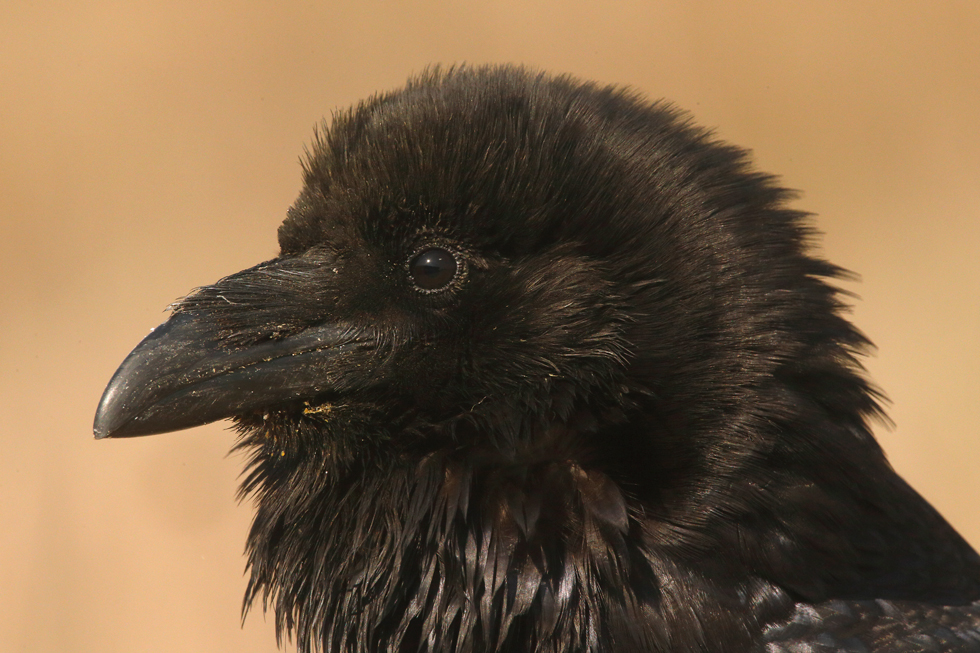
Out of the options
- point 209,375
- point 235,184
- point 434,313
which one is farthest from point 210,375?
point 235,184

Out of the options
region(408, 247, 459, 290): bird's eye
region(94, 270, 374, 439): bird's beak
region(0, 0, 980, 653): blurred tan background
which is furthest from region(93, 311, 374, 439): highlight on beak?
region(0, 0, 980, 653): blurred tan background

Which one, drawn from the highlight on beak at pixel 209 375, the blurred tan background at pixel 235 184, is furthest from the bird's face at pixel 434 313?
the blurred tan background at pixel 235 184

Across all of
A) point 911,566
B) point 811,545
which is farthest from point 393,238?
point 911,566

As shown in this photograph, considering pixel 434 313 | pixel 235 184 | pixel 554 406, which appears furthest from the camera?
pixel 235 184

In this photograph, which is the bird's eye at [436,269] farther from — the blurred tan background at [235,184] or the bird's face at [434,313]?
the blurred tan background at [235,184]

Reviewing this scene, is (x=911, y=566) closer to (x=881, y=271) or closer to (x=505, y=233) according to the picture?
(x=505, y=233)

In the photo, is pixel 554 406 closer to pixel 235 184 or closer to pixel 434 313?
pixel 434 313
